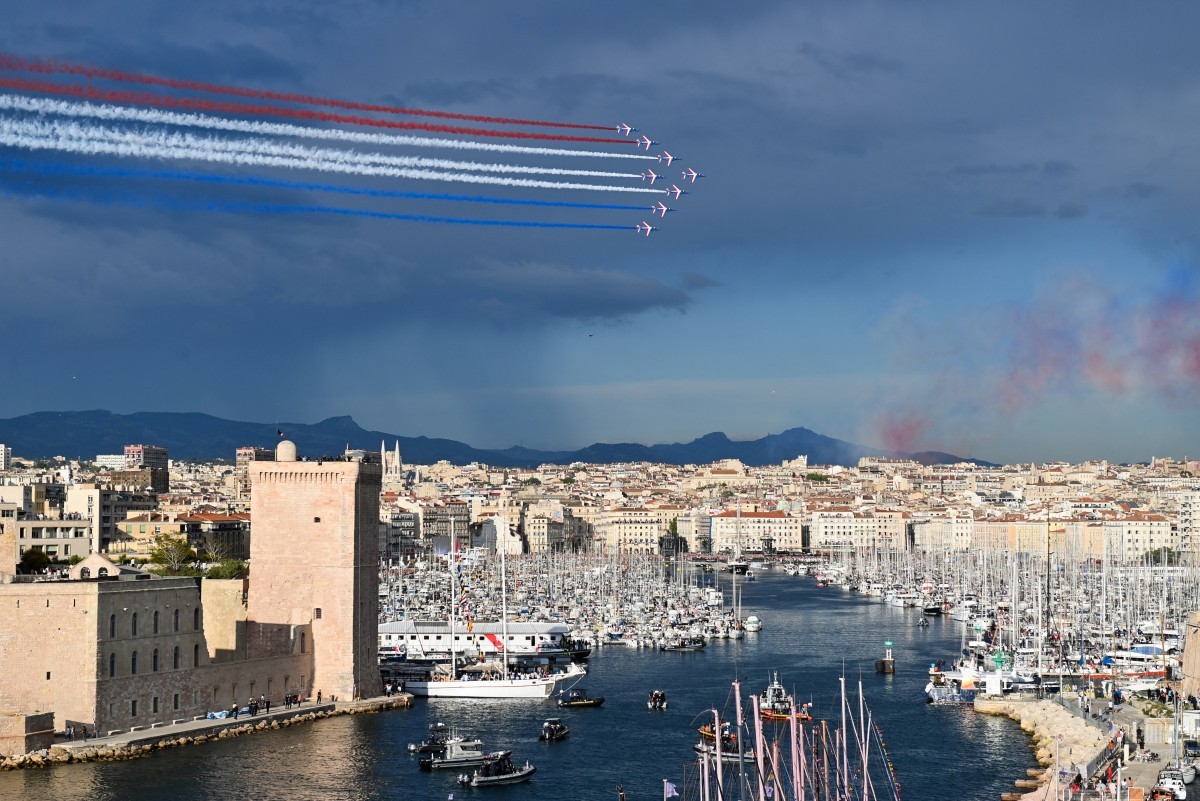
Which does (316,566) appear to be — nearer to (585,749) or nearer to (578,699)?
(578,699)

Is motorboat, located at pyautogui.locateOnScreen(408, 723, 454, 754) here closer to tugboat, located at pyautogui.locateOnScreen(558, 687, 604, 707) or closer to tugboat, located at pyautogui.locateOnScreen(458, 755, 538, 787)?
tugboat, located at pyautogui.locateOnScreen(458, 755, 538, 787)

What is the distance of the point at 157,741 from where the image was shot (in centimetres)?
3419

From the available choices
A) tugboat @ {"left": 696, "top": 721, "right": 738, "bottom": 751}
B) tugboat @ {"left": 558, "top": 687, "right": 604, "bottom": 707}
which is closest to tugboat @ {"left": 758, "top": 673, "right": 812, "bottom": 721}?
tugboat @ {"left": 696, "top": 721, "right": 738, "bottom": 751}

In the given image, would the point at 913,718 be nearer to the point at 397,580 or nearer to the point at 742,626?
the point at 742,626

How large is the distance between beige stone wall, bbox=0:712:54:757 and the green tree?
15571 millimetres

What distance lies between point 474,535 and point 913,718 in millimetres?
108908

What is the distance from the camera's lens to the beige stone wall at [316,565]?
4069cm

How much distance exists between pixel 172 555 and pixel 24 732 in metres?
23.0

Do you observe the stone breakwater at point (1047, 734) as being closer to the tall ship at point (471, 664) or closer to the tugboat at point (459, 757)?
the tugboat at point (459, 757)

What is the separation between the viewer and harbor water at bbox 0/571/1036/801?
31344mm

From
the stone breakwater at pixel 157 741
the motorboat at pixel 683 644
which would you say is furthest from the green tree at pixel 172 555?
the motorboat at pixel 683 644

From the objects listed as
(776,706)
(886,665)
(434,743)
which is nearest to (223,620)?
(434,743)

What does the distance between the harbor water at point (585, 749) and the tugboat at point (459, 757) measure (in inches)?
10.9

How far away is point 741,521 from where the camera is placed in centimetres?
15925
